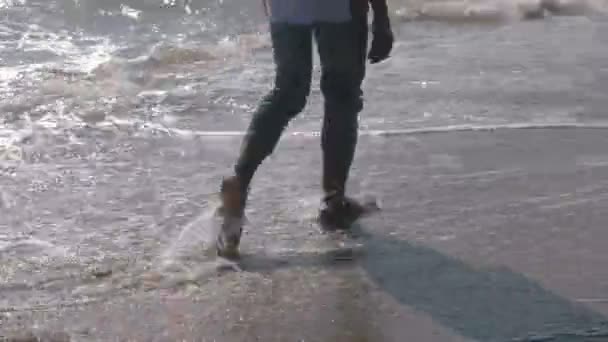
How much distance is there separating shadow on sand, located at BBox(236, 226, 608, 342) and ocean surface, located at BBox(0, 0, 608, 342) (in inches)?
0.6

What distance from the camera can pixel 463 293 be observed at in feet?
11.8

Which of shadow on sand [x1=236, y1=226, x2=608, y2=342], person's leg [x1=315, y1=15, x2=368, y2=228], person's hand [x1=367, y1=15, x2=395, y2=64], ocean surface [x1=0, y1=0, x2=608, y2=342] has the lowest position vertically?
ocean surface [x1=0, y1=0, x2=608, y2=342]

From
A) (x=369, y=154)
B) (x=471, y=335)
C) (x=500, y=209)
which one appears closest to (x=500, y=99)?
(x=369, y=154)

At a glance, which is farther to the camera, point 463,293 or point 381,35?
point 381,35

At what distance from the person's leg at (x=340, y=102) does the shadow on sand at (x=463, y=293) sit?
15 cm

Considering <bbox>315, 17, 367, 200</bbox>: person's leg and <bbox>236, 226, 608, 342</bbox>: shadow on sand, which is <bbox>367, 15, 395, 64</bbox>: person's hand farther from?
<bbox>236, 226, 608, 342</bbox>: shadow on sand

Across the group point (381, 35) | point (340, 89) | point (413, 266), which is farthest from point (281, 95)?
point (413, 266)

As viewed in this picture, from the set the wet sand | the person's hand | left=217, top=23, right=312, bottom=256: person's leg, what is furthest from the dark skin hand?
the wet sand

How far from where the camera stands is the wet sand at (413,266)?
334 cm

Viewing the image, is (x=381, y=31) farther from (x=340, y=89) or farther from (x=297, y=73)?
(x=297, y=73)

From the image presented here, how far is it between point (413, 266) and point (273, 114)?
0.79 meters

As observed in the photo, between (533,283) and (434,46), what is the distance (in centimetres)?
426

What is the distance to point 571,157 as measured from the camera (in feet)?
16.1

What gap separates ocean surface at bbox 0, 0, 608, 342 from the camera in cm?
362
